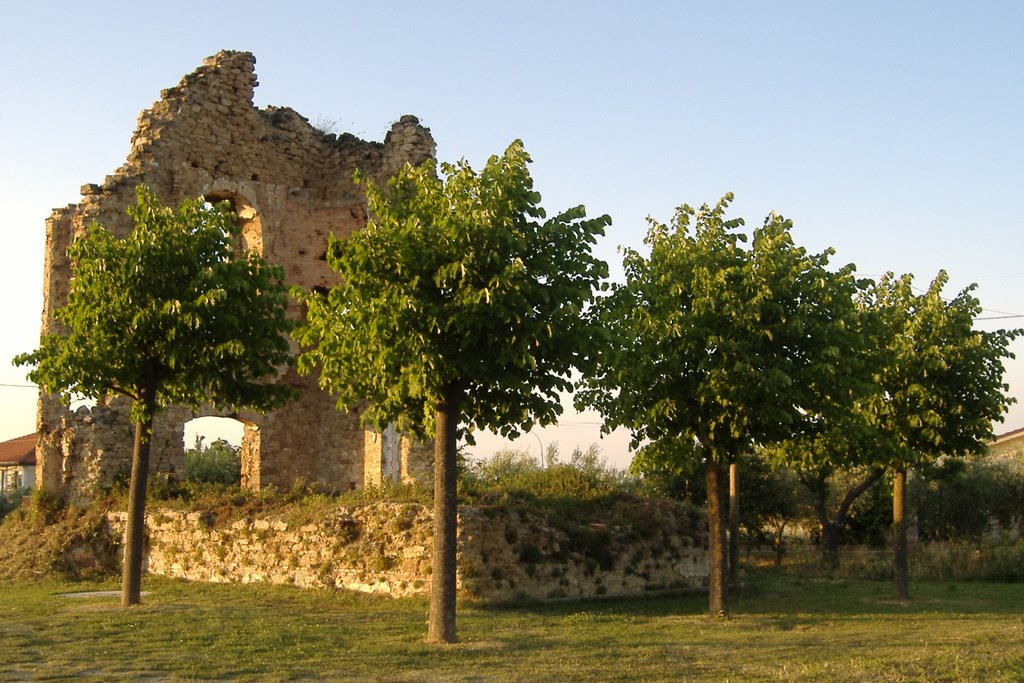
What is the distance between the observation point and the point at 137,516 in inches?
512

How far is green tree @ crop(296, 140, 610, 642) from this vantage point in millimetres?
10430

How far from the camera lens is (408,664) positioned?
945cm

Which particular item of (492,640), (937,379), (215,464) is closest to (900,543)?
(937,379)

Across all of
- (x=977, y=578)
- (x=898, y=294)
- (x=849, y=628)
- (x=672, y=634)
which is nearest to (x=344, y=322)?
(x=672, y=634)

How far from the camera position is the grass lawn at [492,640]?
910cm

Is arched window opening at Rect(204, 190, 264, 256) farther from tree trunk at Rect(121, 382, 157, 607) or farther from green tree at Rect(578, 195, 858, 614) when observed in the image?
green tree at Rect(578, 195, 858, 614)

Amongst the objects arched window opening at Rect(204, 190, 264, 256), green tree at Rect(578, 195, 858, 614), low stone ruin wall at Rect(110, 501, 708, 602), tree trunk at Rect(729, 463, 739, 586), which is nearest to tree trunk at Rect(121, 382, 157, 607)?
low stone ruin wall at Rect(110, 501, 708, 602)

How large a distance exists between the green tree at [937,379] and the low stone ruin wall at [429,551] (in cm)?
384

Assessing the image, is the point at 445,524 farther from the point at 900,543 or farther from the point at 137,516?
the point at 900,543

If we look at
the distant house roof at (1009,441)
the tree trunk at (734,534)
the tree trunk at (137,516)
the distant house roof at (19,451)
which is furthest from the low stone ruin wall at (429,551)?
the distant house roof at (19,451)

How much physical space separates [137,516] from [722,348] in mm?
7585

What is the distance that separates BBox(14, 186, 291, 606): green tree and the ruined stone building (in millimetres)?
6768

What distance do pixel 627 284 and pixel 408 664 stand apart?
5977 mm

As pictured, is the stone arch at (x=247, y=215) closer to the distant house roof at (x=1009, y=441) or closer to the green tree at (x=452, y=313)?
the green tree at (x=452, y=313)
